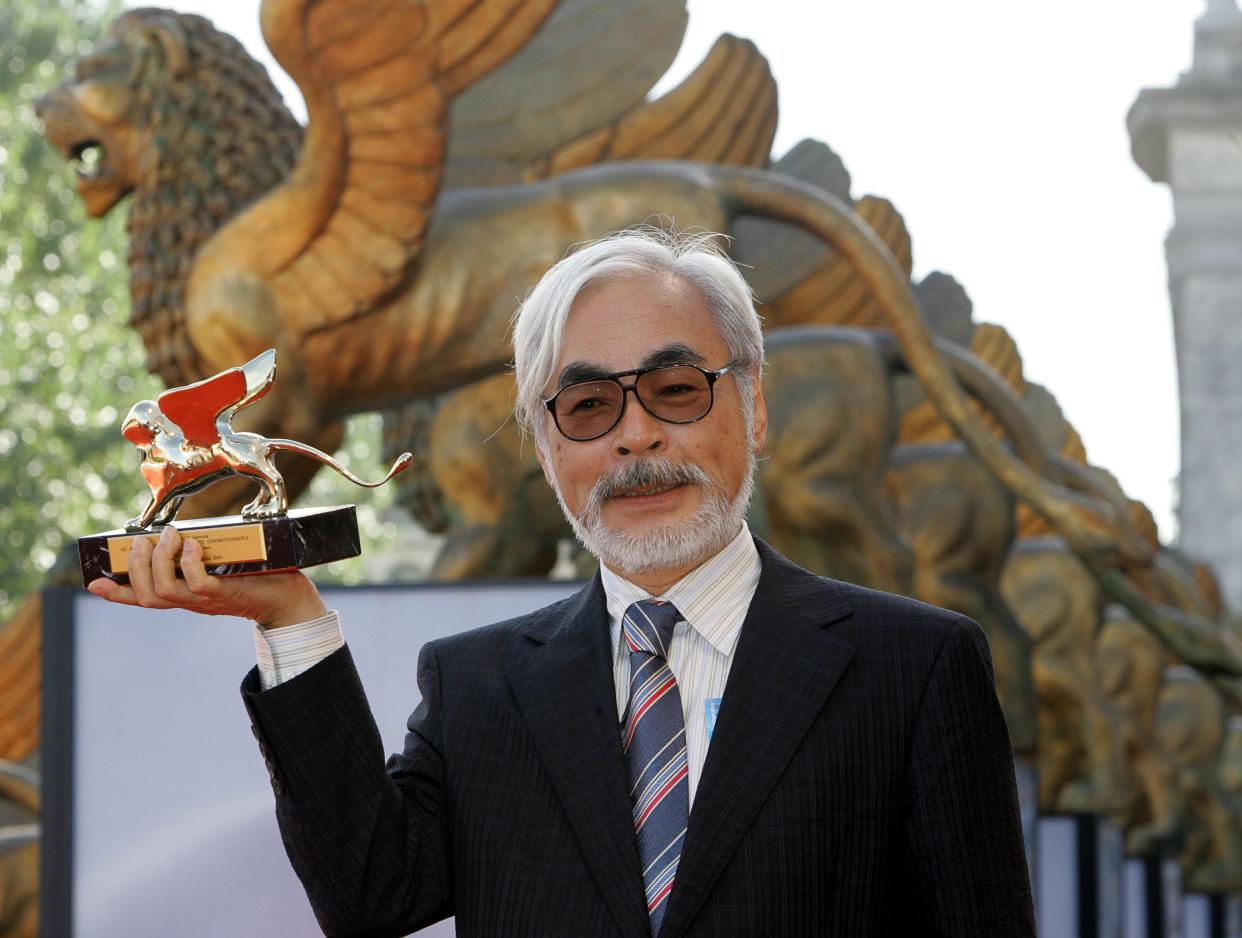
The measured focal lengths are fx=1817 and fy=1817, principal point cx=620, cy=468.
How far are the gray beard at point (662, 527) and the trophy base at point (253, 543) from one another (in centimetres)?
24

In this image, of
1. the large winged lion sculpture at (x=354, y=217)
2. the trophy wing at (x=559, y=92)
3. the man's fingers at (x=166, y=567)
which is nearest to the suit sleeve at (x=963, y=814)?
the man's fingers at (x=166, y=567)

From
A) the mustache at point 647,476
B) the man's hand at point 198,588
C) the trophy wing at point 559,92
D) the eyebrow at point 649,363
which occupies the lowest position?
the man's hand at point 198,588

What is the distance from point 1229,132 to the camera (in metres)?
12.6

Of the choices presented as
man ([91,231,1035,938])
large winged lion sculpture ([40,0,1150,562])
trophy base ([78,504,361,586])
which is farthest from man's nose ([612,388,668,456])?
large winged lion sculpture ([40,0,1150,562])

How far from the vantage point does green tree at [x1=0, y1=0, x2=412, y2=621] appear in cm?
1542

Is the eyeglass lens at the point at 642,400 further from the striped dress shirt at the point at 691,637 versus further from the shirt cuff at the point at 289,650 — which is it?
the shirt cuff at the point at 289,650

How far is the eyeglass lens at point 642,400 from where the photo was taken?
1697mm

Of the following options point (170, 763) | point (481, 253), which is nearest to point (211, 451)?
point (170, 763)

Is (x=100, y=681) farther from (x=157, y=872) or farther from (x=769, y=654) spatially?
(x=769, y=654)

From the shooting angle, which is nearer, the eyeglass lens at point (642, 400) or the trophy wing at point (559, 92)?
the eyeglass lens at point (642, 400)

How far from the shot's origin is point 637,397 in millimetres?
1688

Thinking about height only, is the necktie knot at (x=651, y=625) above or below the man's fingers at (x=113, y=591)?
below

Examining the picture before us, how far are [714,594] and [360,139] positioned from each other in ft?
12.8

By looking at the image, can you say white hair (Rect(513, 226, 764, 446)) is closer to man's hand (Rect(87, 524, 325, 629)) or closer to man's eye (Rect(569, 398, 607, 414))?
man's eye (Rect(569, 398, 607, 414))
